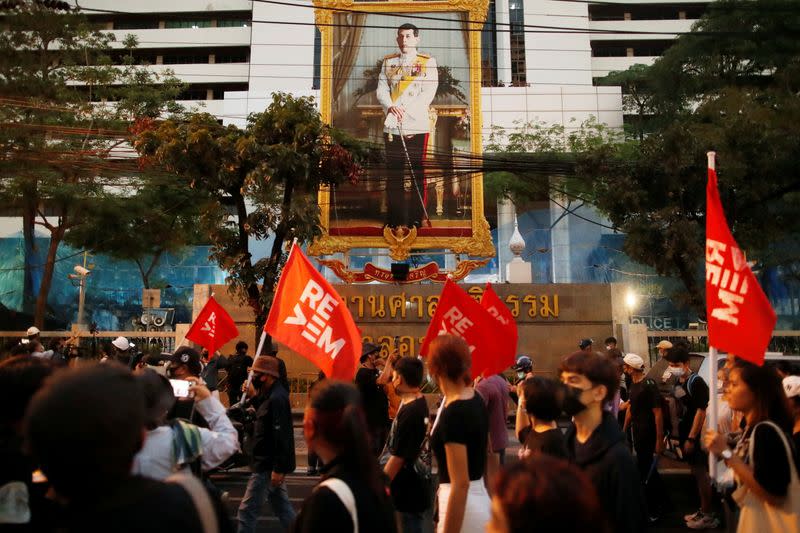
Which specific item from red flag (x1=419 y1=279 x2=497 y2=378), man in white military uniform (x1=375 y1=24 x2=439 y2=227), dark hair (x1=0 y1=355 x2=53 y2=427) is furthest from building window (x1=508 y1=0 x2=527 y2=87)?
dark hair (x1=0 y1=355 x2=53 y2=427)

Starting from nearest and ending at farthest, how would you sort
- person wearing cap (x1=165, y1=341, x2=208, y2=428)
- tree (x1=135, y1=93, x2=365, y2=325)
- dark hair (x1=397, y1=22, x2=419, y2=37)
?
person wearing cap (x1=165, y1=341, x2=208, y2=428) → tree (x1=135, y1=93, x2=365, y2=325) → dark hair (x1=397, y1=22, x2=419, y2=37)

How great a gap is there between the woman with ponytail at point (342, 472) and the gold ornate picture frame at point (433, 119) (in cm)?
1864

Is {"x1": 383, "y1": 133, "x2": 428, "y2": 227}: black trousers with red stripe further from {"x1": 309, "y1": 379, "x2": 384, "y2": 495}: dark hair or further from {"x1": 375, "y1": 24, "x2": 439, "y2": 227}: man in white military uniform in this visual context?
{"x1": 309, "y1": 379, "x2": 384, "y2": 495}: dark hair

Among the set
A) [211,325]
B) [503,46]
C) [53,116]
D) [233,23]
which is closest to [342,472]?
[211,325]

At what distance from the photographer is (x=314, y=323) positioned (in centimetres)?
567

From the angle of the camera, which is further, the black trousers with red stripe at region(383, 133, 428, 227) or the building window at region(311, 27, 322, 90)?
the building window at region(311, 27, 322, 90)

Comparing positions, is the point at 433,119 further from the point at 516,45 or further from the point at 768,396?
the point at 516,45

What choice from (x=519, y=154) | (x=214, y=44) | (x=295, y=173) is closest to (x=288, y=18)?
(x=214, y=44)

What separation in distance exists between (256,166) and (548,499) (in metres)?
12.3

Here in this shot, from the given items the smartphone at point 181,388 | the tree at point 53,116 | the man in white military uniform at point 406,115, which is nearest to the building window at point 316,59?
the tree at point 53,116

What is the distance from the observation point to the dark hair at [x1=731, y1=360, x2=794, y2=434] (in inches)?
147

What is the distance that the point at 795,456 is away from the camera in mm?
3498

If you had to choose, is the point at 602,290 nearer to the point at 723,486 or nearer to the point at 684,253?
the point at 684,253

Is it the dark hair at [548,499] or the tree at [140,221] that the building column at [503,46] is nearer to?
the tree at [140,221]
